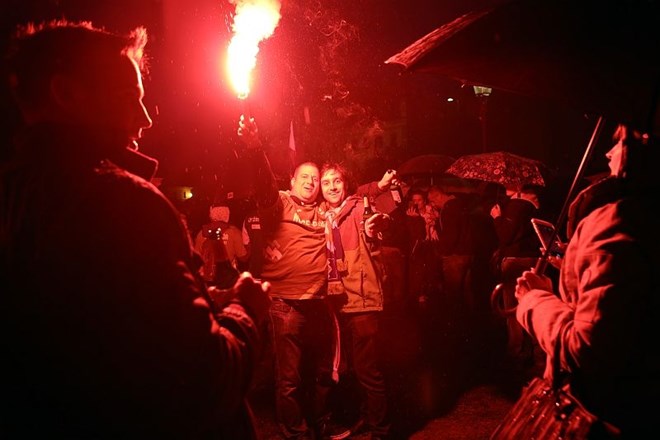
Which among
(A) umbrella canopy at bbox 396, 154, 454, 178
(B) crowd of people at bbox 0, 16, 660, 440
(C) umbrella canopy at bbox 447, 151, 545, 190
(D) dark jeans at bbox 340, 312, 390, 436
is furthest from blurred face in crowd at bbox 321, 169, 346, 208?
(A) umbrella canopy at bbox 396, 154, 454, 178

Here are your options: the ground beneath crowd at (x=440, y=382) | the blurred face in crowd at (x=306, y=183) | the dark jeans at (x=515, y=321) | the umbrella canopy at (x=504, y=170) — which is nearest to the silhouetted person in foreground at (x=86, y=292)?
the ground beneath crowd at (x=440, y=382)

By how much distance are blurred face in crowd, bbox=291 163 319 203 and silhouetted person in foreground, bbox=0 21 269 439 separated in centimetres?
360

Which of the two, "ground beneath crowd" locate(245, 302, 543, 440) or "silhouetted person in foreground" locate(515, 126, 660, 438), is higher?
"silhouetted person in foreground" locate(515, 126, 660, 438)

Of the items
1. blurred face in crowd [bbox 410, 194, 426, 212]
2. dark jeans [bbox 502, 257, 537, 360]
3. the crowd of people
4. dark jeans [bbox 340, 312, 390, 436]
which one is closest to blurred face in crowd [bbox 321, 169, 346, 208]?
dark jeans [bbox 340, 312, 390, 436]

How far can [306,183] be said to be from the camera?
532 centimetres

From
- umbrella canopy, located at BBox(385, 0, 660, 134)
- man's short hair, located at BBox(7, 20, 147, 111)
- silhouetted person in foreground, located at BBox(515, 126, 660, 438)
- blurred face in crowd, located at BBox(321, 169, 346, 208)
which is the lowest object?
silhouetted person in foreground, located at BBox(515, 126, 660, 438)

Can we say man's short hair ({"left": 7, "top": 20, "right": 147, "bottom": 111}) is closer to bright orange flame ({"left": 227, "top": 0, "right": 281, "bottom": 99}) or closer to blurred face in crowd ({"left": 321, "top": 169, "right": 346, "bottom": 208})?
bright orange flame ({"left": 227, "top": 0, "right": 281, "bottom": 99})

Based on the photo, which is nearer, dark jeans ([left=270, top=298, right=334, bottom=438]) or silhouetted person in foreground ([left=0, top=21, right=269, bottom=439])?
silhouetted person in foreground ([left=0, top=21, right=269, bottom=439])

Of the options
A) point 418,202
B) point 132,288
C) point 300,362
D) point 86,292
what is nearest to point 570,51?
point 132,288

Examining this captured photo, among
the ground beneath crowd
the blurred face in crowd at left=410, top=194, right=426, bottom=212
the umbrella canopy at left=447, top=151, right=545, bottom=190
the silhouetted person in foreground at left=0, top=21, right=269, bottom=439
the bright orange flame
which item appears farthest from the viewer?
the blurred face in crowd at left=410, top=194, right=426, bottom=212

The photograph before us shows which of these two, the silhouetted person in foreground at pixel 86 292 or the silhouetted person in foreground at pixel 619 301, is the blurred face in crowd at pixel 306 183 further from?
the silhouetted person in foreground at pixel 86 292

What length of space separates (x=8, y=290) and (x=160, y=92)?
19.2 meters

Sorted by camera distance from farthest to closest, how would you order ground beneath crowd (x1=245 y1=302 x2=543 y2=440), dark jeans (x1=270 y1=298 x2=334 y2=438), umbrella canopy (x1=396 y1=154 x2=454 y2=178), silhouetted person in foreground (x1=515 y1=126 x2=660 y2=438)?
umbrella canopy (x1=396 y1=154 x2=454 y2=178) < ground beneath crowd (x1=245 y1=302 x2=543 y2=440) < dark jeans (x1=270 y1=298 x2=334 y2=438) < silhouetted person in foreground (x1=515 y1=126 x2=660 y2=438)

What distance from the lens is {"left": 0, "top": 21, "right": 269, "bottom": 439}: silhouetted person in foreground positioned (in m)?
1.50
